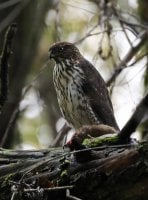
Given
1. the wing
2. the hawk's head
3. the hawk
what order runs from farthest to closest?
the hawk's head, the wing, the hawk

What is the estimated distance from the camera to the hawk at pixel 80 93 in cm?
620

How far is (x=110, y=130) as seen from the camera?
3898mm

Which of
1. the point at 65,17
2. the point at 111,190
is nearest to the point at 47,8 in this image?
the point at 65,17

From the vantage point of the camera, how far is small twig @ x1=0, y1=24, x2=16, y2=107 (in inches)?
160

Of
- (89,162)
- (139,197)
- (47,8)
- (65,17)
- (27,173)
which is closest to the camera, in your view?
(139,197)

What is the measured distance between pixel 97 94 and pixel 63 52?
665 millimetres

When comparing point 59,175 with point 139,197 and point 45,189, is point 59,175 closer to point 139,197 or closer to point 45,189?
point 45,189

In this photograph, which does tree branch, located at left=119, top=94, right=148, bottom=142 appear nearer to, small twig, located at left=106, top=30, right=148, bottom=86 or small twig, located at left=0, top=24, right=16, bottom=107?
small twig, located at left=0, top=24, right=16, bottom=107

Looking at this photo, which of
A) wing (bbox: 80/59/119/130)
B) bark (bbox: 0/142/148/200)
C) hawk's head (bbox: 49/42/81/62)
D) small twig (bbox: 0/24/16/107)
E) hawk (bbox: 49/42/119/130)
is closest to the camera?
bark (bbox: 0/142/148/200)

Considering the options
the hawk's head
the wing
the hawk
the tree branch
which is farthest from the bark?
the hawk's head

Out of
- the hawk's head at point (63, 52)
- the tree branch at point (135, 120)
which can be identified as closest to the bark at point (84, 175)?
the tree branch at point (135, 120)

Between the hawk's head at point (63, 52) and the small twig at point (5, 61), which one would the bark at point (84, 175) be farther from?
the hawk's head at point (63, 52)

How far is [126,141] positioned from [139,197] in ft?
1.29

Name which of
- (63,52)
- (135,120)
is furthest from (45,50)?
(135,120)
